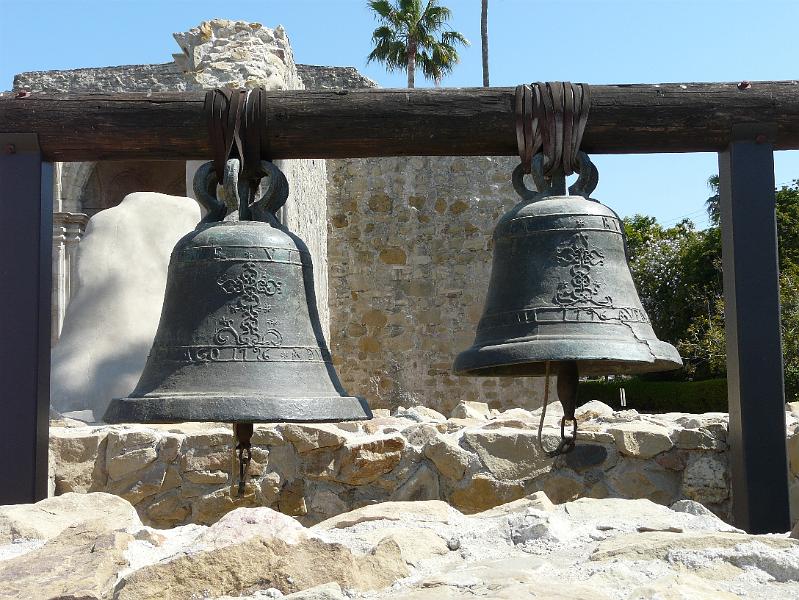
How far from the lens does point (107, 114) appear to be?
2.64 m

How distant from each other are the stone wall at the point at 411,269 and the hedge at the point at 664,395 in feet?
16.2

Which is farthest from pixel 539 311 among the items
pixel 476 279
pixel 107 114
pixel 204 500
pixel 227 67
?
pixel 476 279

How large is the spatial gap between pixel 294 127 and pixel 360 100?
0.65 ft

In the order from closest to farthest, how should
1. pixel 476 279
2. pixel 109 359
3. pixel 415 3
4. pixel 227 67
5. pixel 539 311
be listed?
pixel 539 311 < pixel 109 359 < pixel 227 67 < pixel 476 279 < pixel 415 3

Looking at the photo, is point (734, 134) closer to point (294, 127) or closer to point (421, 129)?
point (421, 129)

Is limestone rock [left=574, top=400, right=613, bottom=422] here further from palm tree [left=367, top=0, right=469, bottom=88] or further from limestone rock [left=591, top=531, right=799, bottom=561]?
palm tree [left=367, top=0, right=469, bottom=88]

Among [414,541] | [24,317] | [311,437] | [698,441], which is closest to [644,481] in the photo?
[698,441]

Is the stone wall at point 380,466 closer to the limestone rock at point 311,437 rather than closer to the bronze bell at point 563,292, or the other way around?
the limestone rock at point 311,437

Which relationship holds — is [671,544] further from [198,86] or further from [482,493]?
[198,86]

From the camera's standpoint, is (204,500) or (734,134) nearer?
(734,134)

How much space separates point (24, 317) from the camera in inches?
102

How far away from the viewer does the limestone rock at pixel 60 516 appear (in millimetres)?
2275

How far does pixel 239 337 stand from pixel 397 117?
2.53 ft

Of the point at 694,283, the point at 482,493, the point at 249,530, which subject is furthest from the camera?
the point at 694,283
